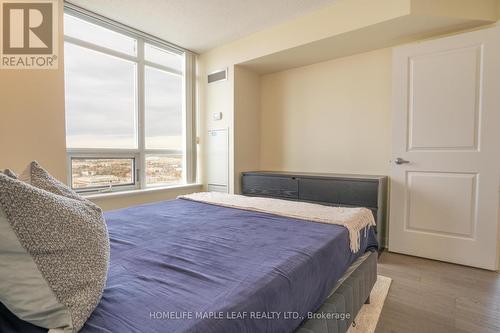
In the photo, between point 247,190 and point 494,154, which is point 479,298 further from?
point 247,190

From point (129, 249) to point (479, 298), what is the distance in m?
2.35

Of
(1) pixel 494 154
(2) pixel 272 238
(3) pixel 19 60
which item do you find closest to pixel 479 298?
(1) pixel 494 154

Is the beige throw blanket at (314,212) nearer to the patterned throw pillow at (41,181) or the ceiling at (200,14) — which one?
the patterned throw pillow at (41,181)

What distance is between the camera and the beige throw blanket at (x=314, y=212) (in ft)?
5.15

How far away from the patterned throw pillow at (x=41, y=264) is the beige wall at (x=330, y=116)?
3.05m

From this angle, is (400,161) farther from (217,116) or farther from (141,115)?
(141,115)

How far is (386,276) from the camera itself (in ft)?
7.52

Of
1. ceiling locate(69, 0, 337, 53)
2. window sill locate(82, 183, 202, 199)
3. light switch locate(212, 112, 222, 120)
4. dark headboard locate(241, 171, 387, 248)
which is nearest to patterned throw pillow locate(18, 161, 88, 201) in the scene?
window sill locate(82, 183, 202, 199)

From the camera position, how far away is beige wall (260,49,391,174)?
306cm

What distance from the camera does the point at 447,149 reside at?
2.50 m

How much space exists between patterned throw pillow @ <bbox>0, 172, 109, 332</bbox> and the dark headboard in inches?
98.8

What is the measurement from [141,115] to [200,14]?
1.38 m

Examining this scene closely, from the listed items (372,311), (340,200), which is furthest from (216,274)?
(340,200)

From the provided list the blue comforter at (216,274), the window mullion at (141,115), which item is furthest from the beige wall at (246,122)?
the blue comforter at (216,274)
